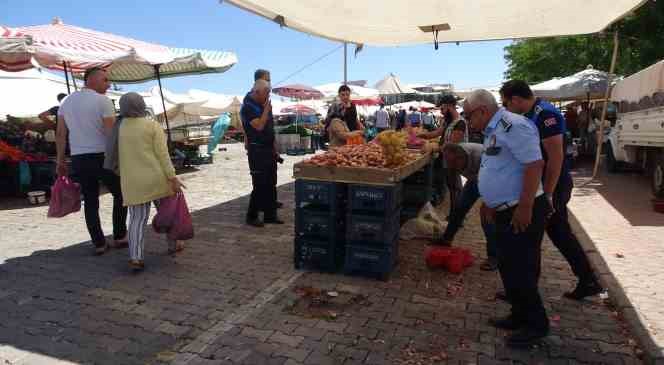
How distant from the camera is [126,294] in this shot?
404 centimetres

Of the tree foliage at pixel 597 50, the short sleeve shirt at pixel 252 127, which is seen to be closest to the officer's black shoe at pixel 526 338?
the short sleeve shirt at pixel 252 127

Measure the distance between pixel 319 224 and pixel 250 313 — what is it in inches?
48.8

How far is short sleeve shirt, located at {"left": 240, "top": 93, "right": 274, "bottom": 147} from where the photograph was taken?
585 cm

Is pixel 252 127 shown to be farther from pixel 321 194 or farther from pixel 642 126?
pixel 642 126

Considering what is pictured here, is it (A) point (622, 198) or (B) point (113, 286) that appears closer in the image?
(B) point (113, 286)

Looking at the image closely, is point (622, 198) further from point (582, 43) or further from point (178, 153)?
point (582, 43)

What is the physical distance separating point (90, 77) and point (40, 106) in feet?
41.6

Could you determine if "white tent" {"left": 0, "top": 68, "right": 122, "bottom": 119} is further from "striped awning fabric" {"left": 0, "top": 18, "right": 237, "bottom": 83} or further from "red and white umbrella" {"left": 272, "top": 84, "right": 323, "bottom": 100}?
"red and white umbrella" {"left": 272, "top": 84, "right": 323, "bottom": 100}

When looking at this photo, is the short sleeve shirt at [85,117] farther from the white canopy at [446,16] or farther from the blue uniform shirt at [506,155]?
the blue uniform shirt at [506,155]

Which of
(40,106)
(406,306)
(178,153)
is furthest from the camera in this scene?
(40,106)

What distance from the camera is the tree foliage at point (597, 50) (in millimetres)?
12875

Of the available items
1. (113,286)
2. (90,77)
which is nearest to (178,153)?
(90,77)

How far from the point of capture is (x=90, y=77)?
15.9ft

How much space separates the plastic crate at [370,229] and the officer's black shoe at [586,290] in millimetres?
1710
